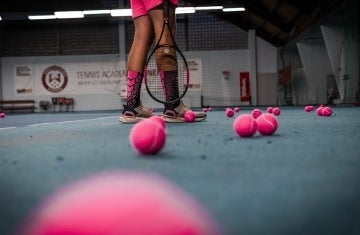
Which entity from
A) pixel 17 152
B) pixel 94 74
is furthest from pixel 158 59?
pixel 94 74

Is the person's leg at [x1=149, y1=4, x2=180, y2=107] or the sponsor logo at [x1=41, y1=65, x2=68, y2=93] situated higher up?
the sponsor logo at [x1=41, y1=65, x2=68, y2=93]

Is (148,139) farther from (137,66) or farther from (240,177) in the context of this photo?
(137,66)

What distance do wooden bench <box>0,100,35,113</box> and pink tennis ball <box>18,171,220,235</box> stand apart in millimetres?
17270

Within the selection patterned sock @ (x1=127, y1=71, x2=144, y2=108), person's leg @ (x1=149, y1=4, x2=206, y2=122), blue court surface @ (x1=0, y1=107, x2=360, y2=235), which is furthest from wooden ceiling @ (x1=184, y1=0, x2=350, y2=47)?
blue court surface @ (x1=0, y1=107, x2=360, y2=235)

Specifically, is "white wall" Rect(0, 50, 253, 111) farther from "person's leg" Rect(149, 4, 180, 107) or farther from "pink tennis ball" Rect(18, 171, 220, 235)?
"pink tennis ball" Rect(18, 171, 220, 235)

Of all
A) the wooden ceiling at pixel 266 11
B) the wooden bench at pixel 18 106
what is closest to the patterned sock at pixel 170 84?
the wooden ceiling at pixel 266 11

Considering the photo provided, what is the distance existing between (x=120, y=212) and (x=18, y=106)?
17724mm

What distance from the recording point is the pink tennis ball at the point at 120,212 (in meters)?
0.64

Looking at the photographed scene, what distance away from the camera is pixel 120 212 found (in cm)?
Result: 71

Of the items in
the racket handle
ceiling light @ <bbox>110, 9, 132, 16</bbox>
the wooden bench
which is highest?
ceiling light @ <bbox>110, 9, 132, 16</bbox>

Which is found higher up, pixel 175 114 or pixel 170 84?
pixel 170 84

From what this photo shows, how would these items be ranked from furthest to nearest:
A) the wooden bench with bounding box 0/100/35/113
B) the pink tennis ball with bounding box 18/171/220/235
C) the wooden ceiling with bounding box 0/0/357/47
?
the wooden bench with bounding box 0/100/35/113 → the wooden ceiling with bounding box 0/0/357/47 → the pink tennis ball with bounding box 18/171/220/235

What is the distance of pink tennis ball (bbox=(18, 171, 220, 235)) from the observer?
0.64 m

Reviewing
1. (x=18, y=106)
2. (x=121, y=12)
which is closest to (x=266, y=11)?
(x=121, y=12)
